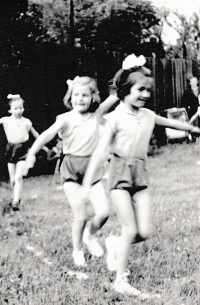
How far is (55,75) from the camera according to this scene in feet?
5.95

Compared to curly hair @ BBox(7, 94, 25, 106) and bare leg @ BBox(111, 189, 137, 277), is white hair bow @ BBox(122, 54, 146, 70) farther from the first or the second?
curly hair @ BBox(7, 94, 25, 106)

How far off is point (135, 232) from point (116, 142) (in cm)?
25

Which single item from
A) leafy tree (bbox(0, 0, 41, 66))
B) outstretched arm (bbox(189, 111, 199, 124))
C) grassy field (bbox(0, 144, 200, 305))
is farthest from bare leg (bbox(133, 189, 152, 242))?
leafy tree (bbox(0, 0, 41, 66))

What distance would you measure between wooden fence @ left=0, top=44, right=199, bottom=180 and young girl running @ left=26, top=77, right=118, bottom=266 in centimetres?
13

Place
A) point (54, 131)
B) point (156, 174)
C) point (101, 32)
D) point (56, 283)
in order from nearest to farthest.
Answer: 1. point (56, 283)
2. point (54, 131)
3. point (101, 32)
4. point (156, 174)

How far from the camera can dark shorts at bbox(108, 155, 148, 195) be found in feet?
4.75

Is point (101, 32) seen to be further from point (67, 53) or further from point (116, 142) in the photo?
point (116, 142)

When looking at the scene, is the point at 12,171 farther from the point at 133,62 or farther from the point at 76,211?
the point at 133,62

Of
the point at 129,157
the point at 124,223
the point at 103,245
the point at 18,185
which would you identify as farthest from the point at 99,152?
the point at 18,185

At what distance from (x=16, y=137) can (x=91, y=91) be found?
1.21 ft

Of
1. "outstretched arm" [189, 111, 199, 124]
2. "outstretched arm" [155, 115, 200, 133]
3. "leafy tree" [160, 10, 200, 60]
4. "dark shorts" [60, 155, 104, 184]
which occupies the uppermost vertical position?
"leafy tree" [160, 10, 200, 60]

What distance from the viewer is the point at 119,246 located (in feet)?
4.88

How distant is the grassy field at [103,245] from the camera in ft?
4.55

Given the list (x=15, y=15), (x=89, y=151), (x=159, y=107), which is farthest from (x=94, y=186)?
(x=15, y=15)
